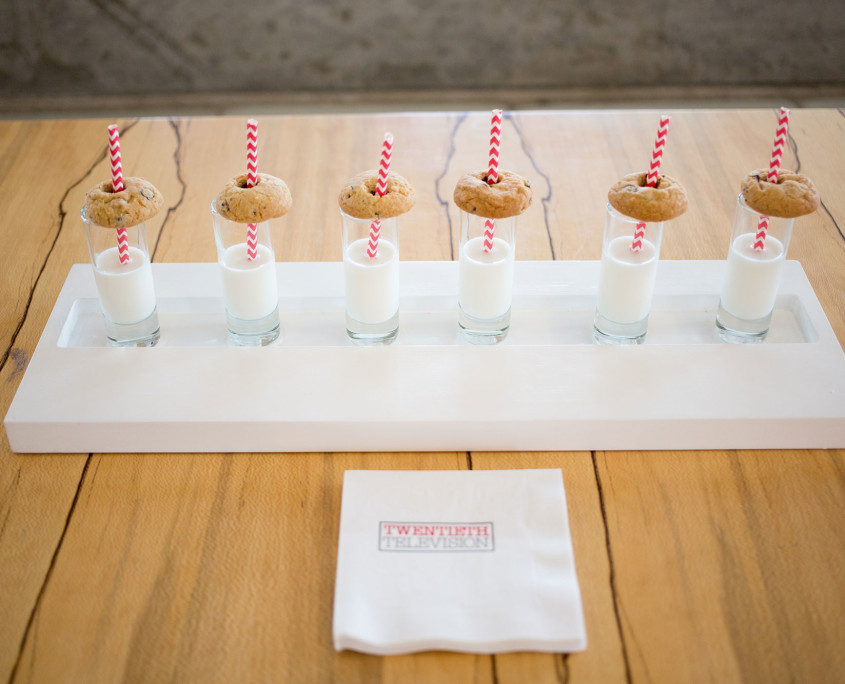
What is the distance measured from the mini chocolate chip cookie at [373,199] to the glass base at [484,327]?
0.19m

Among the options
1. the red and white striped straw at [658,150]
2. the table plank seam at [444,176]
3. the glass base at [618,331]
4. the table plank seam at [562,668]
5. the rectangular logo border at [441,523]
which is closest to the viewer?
the table plank seam at [562,668]

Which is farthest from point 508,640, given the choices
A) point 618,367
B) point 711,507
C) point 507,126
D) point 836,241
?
point 507,126

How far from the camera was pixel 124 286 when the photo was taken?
1.17m

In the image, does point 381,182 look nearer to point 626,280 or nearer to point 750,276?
point 626,280

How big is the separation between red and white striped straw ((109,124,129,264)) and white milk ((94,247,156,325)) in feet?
0.04

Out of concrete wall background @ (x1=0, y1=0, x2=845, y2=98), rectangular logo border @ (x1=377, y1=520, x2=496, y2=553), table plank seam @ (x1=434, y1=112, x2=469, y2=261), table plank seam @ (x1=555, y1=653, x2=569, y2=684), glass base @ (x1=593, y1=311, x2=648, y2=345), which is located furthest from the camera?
concrete wall background @ (x1=0, y1=0, x2=845, y2=98)

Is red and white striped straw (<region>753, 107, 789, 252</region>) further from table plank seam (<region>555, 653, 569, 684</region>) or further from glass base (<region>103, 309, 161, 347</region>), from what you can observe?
glass base (<region>103, 309, 161, 347</region>)

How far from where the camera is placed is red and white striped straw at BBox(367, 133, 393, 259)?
1054mm

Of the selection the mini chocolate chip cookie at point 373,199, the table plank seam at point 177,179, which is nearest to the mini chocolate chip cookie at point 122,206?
the mini chocolate chip cookie at point 373,199

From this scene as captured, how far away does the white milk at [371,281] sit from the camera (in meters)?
1.16

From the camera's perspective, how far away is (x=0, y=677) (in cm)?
87

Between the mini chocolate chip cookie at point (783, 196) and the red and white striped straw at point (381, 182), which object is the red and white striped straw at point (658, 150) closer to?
the mini chocolate chip cookie at point (783, 196)

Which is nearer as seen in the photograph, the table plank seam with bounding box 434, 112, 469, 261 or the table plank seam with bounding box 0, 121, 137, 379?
the table plank seam with bounding box 0, 121, 137, 379

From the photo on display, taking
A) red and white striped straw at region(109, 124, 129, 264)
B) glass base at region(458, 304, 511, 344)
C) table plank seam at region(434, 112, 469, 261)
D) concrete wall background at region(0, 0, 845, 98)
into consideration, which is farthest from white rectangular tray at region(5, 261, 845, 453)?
concrete wall background at region(0, 0, 845, 98)
